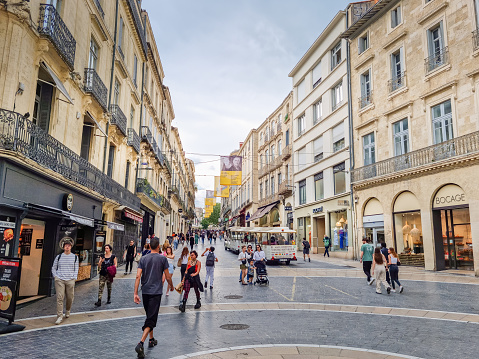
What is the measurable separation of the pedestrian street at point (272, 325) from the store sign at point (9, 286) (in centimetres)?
53

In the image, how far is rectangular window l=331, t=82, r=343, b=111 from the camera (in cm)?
2830

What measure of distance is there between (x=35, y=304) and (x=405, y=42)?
2271 cm

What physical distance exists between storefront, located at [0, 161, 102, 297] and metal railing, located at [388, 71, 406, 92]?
60.7 feet

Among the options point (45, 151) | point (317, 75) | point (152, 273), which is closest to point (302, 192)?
point (317, 75)

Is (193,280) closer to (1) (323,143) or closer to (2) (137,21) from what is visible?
(2) (137,21)

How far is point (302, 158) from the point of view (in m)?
34.8

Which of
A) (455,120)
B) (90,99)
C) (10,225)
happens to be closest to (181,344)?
(10,225)

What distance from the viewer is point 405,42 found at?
21297 mm

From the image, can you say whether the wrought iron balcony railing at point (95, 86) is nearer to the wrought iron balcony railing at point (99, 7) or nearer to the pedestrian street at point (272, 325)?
the wrought iron balcony railing at point (99, 7)

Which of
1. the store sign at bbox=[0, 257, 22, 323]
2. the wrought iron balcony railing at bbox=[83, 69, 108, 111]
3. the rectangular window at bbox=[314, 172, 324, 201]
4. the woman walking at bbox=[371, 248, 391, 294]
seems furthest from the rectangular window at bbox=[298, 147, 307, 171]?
the store sign at bbox=[0, 257, 22, 323]

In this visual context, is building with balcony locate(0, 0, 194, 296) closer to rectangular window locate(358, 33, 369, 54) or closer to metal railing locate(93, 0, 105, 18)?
metal railing locate(93, 0, 105, 18)

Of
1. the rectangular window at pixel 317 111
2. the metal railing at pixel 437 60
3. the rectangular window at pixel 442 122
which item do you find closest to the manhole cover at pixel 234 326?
the rectangular window at pixel 442 122

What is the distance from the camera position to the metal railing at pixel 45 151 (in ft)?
27.9

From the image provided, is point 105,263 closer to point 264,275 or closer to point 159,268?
point 159,268
